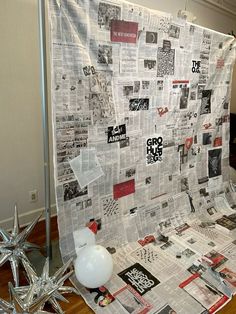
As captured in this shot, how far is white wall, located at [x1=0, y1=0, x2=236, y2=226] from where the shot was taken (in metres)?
1.54

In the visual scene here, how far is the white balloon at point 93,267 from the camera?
1.22m

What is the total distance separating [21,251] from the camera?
1.34 meters

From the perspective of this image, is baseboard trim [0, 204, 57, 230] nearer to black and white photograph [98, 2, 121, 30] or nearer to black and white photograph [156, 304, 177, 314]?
black and white photograph [156, 304, 177, 314]

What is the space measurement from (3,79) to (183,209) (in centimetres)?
149

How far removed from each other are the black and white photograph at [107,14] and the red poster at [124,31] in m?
0.03

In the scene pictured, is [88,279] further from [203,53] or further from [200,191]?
[203,53]

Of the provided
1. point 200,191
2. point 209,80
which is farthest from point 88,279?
point 209,80

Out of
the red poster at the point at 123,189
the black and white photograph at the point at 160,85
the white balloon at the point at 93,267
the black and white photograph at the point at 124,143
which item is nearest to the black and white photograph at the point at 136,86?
the black and white photograph at the point at 160,85

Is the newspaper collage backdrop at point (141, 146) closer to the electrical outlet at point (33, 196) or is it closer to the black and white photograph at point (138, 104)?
the black and white photograph at point (138, 104)

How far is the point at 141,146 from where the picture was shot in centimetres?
162

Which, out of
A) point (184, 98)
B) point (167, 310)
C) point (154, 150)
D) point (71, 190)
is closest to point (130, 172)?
point (154, 150)

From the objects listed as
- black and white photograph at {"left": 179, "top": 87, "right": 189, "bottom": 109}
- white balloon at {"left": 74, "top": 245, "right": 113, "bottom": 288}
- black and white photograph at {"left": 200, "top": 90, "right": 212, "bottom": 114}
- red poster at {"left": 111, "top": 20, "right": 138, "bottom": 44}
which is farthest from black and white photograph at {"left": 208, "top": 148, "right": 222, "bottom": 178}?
white balloon at {"left": 74, "top": 245, "right": 113, "bottom": 288}

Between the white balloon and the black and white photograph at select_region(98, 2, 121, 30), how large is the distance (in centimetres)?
107

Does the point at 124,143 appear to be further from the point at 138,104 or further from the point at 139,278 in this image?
the point at 139,278
